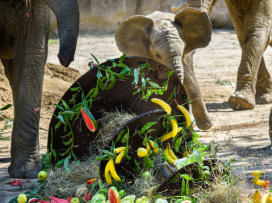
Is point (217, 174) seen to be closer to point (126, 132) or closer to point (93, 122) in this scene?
point (126, 132)

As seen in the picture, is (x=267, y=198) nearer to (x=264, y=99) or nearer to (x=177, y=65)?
(x=177, y=65)

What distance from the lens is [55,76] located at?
6.94 m

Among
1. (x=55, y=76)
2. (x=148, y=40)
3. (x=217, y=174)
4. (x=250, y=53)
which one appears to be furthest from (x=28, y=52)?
(x=55, y=76)

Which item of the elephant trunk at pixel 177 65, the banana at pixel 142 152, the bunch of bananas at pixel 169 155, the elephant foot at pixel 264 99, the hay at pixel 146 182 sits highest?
the elephant trunk at pixel 177 65

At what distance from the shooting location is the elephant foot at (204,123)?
506 centimetres

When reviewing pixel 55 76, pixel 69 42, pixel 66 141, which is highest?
pixel 69 42

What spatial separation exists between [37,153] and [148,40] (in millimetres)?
2406

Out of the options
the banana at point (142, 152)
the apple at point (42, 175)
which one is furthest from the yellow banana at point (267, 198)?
the apple at point (42, 175)

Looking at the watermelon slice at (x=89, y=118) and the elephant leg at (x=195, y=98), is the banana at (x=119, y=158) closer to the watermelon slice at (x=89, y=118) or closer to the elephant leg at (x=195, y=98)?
the watermelon slice at (x=89, y=118)

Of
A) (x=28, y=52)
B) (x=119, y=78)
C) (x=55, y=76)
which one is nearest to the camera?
(x=119, y=78)

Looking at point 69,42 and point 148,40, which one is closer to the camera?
point 69,42

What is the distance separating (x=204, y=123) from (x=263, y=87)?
185cm

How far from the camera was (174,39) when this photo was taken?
5031 millimetres

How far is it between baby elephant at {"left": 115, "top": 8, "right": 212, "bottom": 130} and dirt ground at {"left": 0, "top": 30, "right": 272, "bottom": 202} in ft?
1.31
